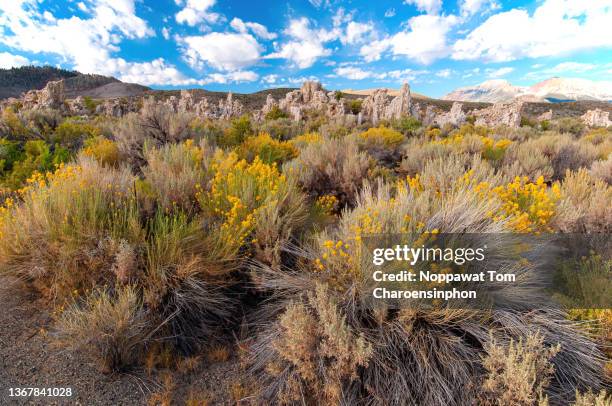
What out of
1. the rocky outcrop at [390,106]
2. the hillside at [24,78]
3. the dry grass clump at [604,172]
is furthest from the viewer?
the hillside at [24,78]

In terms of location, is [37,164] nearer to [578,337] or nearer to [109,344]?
[109,344]

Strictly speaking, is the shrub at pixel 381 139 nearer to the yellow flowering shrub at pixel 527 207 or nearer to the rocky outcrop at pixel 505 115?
the yellow flowering shrub at pixel 527 207

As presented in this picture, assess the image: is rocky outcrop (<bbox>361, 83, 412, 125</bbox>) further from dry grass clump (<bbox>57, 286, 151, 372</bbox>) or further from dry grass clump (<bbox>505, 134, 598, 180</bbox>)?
dry grass clump (<bbox>57, 286, 151, 372</bbox>)

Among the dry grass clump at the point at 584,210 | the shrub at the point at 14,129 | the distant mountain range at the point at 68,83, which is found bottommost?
the dry grass clump at the point at 584,210

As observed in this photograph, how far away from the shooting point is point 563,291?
3133 mm

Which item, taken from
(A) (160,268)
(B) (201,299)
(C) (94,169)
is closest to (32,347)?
(A) (160,268)

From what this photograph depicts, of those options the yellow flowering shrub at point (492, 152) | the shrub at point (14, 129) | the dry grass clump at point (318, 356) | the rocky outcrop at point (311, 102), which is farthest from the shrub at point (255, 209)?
the rocky outcrop at point (311, 102)

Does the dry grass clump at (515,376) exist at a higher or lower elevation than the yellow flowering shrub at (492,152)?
lower

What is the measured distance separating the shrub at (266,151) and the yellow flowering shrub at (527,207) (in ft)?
15.6

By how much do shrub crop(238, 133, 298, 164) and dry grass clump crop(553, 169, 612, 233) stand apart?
206 inches

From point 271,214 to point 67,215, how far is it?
78.3 inches

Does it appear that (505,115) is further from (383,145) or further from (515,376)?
(515,376)

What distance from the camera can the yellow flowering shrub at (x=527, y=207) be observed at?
9.44 feet

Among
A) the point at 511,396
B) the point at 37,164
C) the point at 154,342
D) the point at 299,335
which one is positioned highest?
the point at 37,164
